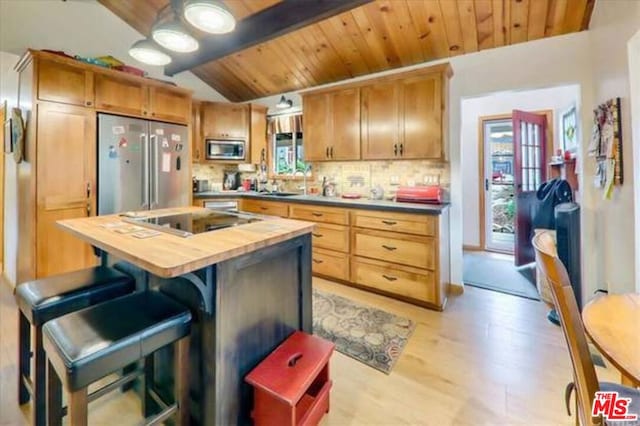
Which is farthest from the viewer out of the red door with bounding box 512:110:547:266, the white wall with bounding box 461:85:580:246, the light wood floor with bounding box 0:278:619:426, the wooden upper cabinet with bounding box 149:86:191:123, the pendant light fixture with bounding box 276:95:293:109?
the white wall with bounding box 461:85:580:246

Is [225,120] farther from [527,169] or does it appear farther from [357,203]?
[527,169]

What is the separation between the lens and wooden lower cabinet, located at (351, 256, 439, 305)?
9.38ft

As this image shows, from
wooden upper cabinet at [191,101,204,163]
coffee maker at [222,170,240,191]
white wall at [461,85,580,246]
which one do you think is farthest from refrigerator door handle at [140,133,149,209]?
white wall at [461,85,580,246]

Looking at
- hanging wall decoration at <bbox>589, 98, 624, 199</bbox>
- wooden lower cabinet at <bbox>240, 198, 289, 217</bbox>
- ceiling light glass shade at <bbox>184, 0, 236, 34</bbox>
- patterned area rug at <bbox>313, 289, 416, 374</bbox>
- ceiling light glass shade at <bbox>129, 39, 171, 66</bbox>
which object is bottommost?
patterned area rug at <bbox>313, 289, 416, 374</bbox>

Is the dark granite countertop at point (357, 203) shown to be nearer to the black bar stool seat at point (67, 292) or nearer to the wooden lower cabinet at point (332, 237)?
the wooden lower cabinet at point (332, 237)

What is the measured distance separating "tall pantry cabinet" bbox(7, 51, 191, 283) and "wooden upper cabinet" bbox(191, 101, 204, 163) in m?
1.22

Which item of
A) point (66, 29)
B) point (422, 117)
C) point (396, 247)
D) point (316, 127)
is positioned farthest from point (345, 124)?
point (66, 29)

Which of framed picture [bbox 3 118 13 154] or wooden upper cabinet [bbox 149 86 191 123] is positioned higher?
wooden upper cabinet [bbox 149 86 191 123]

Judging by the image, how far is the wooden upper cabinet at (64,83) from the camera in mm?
2892

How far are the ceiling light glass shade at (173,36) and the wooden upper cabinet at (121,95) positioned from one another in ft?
5.15

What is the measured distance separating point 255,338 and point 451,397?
3.94 ft

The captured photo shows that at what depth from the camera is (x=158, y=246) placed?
4.27 ft

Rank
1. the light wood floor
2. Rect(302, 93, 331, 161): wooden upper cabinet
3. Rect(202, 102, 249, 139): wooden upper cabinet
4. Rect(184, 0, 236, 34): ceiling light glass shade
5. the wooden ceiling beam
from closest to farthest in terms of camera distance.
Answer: the light wood floor, Rect(184, 0, 236, 34): ceiling light glass shade, the wooden ceiling beam, Rect(302, 93, 331, 161): wooden upper cabinet, Rect(202, 102, 249, 139): wooden upper cabinet

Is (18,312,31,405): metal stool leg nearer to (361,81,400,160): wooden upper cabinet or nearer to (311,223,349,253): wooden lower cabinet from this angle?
(311,223,349,253): wooden lower cabinet
